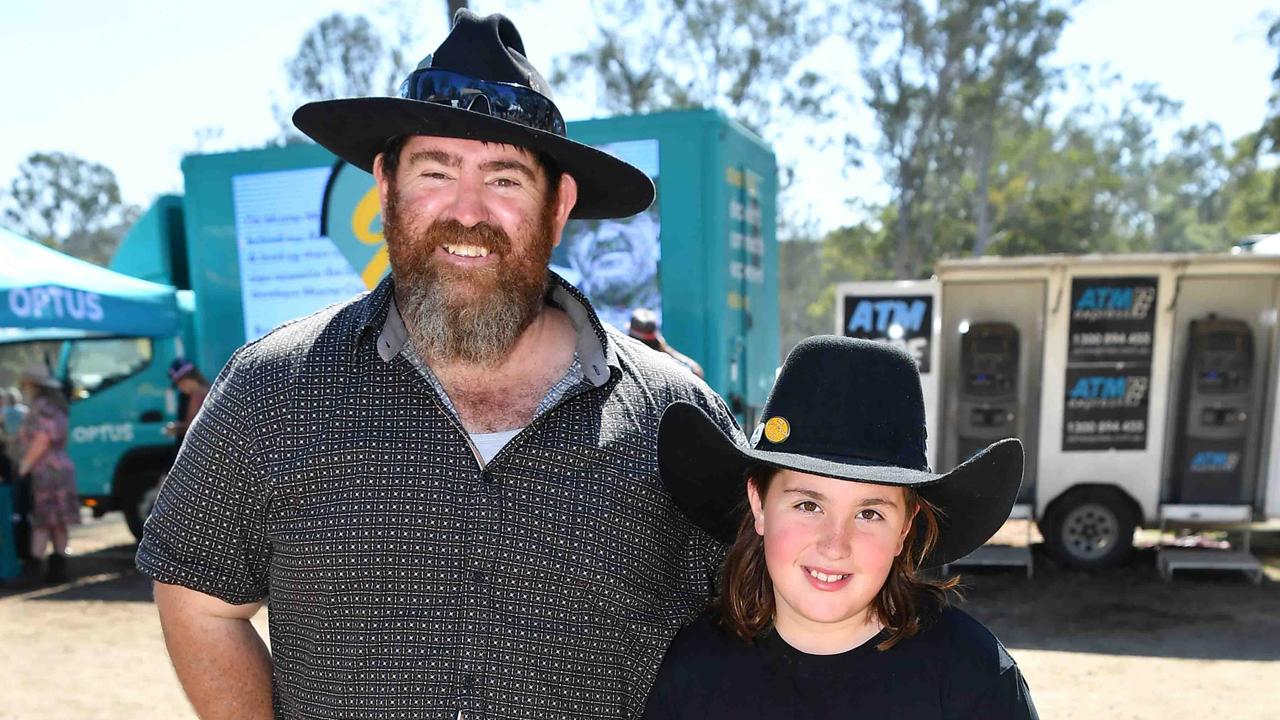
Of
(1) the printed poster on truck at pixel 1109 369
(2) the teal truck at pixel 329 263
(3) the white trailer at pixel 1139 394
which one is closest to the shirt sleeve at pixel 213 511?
(2) the teal truck at pixel 329 263

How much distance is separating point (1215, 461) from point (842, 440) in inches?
281

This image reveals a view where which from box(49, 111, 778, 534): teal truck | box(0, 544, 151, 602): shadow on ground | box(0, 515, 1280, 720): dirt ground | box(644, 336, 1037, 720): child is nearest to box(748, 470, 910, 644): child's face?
box(644, 336, 1037, 720): child

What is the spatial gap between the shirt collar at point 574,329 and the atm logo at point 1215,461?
23.4 ft

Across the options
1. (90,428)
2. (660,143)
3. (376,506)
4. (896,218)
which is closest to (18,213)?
(896,218)

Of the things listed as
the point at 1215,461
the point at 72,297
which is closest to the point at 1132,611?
the point at 1215,461

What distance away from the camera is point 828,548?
66.9 inches

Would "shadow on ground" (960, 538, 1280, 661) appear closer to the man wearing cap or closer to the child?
the child

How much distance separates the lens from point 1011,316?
26.7 feet

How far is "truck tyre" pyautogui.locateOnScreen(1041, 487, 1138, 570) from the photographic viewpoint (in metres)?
7.47

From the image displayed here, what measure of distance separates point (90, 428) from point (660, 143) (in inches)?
245

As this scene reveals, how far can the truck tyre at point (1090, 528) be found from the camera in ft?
24.5

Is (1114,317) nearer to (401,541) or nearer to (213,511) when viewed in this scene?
(401,541)

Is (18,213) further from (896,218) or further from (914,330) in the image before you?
(914,330)

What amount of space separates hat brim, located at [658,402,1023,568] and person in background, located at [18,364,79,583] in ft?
26.2
